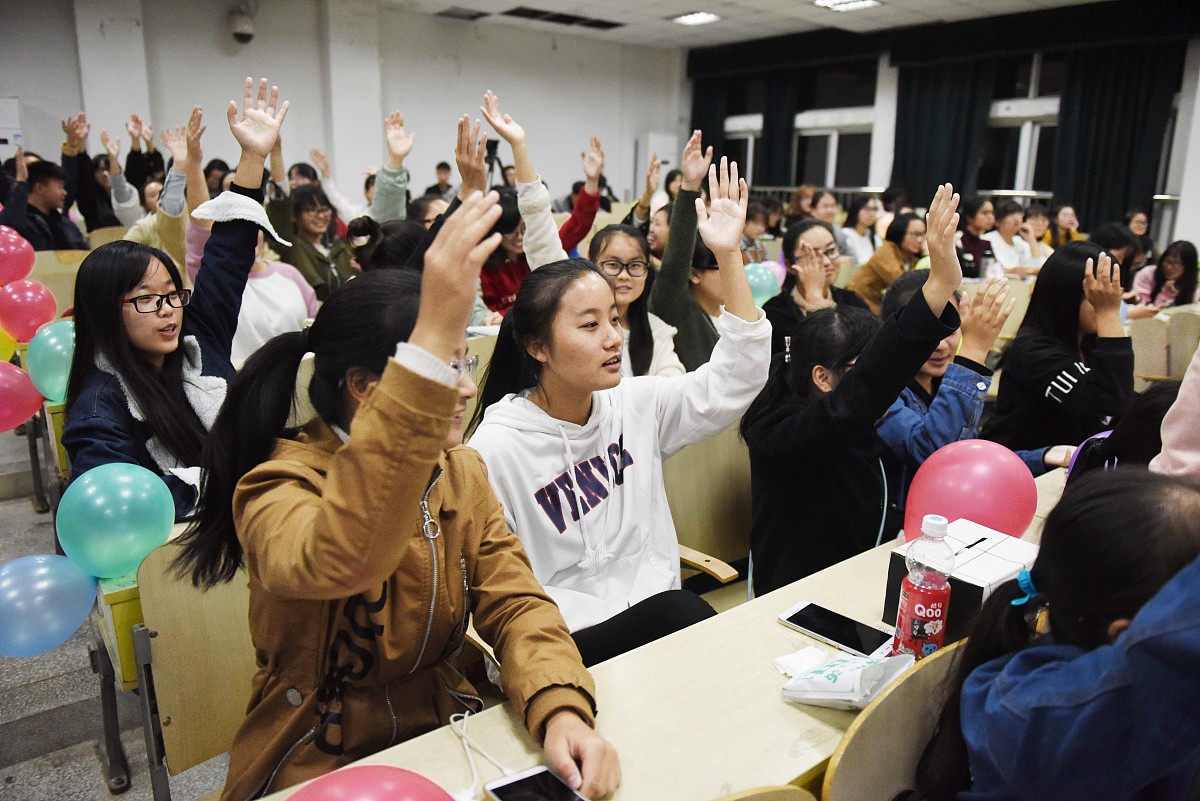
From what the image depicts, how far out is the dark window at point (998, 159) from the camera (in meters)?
9.48

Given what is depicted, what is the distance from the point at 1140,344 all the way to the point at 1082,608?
3.81 m

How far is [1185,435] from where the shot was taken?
1.18m

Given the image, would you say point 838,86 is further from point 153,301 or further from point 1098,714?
point 1098,714

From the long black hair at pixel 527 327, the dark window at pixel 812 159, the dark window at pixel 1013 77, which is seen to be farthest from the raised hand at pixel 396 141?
the dark window at pixel 812 159

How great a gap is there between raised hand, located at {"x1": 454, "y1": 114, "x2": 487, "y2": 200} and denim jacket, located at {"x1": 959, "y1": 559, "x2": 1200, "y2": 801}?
1.71 metres

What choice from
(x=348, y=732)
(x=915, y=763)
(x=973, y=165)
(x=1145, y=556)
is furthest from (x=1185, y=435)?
(x=973, y=165)

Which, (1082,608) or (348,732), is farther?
(348,732)

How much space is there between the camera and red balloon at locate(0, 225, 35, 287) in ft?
11.5

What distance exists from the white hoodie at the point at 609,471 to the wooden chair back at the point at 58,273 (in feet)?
10.3

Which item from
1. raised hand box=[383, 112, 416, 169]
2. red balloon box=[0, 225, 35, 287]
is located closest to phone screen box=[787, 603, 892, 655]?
raised hand box=[383, 112, 416, 169]

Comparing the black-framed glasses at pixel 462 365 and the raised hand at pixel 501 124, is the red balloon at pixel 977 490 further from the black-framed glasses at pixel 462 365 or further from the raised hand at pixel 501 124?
the raised hand at pixel 501 124

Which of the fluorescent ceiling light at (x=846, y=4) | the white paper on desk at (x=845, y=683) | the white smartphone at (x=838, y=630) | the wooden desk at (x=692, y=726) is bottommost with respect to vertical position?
the wooden desk at (x=692, y=726)

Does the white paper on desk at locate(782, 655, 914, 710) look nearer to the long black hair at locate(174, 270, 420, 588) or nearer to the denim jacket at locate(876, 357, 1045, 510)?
the long black hair at locate(174, 270, 420, 588)

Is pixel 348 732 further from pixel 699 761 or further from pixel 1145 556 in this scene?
pixel 1145 556
